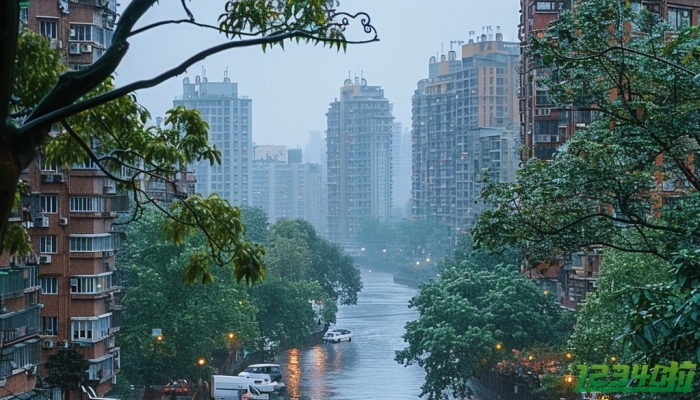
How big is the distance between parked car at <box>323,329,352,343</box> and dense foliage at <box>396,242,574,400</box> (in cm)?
2037

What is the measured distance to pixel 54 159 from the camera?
626cm

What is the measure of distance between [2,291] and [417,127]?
89840 millimetres

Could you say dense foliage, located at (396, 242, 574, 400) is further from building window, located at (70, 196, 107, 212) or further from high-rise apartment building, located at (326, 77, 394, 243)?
high-rise apartment building, located at (326, 77, 394, 243)

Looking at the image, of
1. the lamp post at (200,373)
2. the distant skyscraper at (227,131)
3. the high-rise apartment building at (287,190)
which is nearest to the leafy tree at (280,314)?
the lamp post at (200,373)

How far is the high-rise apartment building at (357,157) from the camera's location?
13800 cm

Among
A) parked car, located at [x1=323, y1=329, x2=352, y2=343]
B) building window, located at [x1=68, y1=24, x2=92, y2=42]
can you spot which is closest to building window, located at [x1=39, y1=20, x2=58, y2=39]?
building window, located at [x1=68, y1=24, x2=92, y2=42]

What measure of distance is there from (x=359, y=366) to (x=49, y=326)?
73.1 feet

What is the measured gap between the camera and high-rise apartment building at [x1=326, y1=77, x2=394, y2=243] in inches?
5433

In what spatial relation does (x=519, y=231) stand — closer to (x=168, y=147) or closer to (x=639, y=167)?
(x=639, y=167)

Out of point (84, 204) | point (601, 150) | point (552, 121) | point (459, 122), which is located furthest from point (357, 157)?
point (601, 150)

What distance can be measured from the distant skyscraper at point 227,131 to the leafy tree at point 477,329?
85.6 metres

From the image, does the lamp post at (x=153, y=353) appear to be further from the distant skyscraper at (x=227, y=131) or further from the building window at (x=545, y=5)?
the distant skyscraper at (x=227, y=131)

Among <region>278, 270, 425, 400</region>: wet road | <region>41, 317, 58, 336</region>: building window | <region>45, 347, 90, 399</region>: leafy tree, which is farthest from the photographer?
<region>278, 270, 425, 400</region>: wet road

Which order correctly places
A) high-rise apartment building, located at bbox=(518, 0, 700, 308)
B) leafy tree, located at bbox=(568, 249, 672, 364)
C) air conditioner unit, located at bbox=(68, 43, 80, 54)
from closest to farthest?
leafy tree, located at bbox=(568, 249, 672, 364), air conditioner unit, located at bbox=(68, 43, 80, 54), high-rise apartment building, located at bbox=(518, 0, 700, 308)
